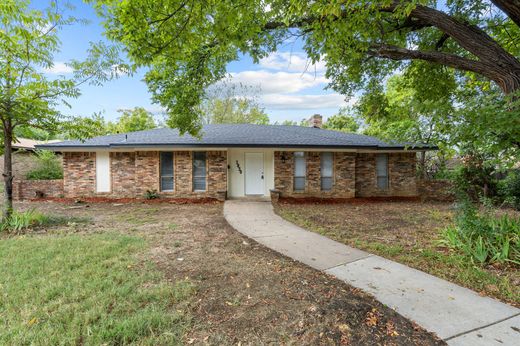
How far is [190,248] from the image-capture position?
5.12 meters

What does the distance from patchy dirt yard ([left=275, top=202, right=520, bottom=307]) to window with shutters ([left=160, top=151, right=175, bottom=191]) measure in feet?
16.4

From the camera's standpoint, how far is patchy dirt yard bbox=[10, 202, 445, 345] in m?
2.54

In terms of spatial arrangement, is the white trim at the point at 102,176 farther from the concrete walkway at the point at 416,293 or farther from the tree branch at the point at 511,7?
the tree branch at the point at 511,7

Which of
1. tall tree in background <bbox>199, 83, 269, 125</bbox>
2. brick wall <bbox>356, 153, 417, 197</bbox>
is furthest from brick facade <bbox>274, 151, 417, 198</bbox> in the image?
tall tree in background <bbox>199, 83, 269, 125</bbox>

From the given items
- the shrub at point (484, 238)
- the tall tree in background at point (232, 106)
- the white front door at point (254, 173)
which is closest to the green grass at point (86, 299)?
the shrub at point (484, 238)

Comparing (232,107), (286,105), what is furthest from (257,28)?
(286,105)

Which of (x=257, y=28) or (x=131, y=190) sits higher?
(x=257, y=28)

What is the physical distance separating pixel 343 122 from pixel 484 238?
1012 inches

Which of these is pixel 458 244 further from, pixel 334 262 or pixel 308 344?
pixel 308 344

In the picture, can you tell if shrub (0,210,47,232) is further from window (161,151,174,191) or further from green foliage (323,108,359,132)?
green foliage (323,108,359,132)

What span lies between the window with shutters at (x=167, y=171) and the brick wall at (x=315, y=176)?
4.56 meters

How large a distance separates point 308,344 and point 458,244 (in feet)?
13.3

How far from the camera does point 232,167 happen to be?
12078 millimetres

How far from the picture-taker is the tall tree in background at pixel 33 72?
5.85m
